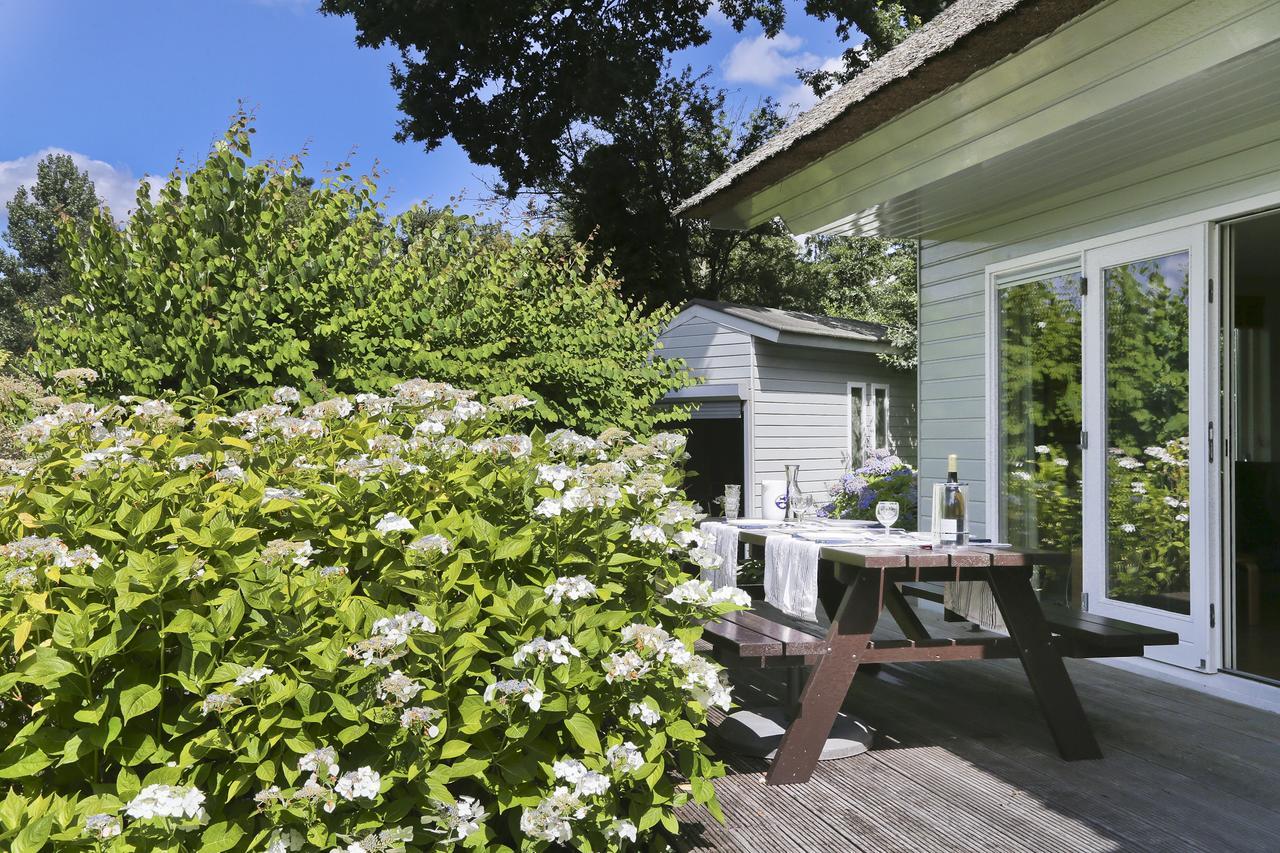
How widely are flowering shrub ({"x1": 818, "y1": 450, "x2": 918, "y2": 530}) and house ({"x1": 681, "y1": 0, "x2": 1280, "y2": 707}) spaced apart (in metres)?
1.41

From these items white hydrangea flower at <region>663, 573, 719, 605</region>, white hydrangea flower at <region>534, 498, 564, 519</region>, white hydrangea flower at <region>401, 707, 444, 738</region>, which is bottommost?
white hydrangea flower at <region>401, 707, 444, 738</region>

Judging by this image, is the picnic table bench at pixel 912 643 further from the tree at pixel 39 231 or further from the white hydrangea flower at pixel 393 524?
the tree at pixel 39 231

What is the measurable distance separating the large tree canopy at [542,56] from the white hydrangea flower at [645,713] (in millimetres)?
12612

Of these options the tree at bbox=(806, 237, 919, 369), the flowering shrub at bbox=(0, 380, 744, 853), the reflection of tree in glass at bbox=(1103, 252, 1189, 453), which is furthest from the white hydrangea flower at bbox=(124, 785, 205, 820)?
the tree at bbox=(806, 237, 919, 369)

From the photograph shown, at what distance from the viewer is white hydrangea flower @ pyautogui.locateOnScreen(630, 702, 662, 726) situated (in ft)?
6.25

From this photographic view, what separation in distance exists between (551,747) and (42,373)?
3.48 meters

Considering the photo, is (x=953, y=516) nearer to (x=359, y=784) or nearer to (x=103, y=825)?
(x=359, y=784)

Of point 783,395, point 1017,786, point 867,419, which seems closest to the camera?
point 1017,786

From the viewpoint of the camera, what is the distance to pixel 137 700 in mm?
1618

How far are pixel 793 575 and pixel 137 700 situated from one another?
216 cm

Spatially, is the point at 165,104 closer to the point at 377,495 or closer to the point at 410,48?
the point at 410,48

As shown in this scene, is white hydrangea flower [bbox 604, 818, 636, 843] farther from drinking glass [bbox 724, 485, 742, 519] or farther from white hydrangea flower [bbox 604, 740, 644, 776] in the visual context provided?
drinking glass [bbox 724, 485, 742, 519]

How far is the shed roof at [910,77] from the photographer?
3.06 m

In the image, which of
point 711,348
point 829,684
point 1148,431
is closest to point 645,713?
point 829,684
